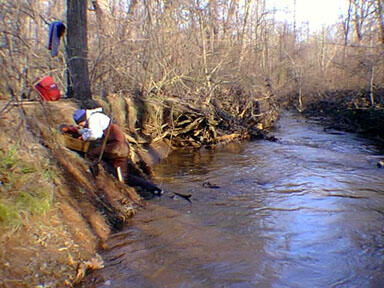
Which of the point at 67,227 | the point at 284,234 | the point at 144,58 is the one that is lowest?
the point at 284,234

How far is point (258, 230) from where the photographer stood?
21.6ft

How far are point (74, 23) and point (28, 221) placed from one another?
277 inches

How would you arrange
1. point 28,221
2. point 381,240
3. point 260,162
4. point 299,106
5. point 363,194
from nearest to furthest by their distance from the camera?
point 28,221 → point 381,240 → point 363,194 → point 260,162 → point 299,106

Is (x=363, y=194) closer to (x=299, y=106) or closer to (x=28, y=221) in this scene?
(x=28, y=221)

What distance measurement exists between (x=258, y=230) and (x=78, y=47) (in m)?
7.04

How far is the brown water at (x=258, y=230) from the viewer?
16.6 ft

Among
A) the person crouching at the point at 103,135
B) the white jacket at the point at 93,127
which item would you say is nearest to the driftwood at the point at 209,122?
the person crouching at the point at 103,135

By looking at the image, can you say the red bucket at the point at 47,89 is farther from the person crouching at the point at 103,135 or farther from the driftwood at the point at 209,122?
the driftwood at the point at 209,122

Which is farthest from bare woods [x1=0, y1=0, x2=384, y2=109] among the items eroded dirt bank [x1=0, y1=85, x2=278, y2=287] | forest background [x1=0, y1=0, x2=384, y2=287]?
eroded dirt bank [x1=0, y1=85, x2=278, y2=287]

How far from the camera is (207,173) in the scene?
34.7 feet

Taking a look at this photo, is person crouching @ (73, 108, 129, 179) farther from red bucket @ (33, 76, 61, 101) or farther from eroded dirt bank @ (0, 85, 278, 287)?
red bucket @ (33, 76, 61, 101)

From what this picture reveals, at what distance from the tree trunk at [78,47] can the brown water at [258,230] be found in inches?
125

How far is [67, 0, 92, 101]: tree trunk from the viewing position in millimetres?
10094

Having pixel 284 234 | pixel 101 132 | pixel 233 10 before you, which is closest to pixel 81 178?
pixel 101 132
